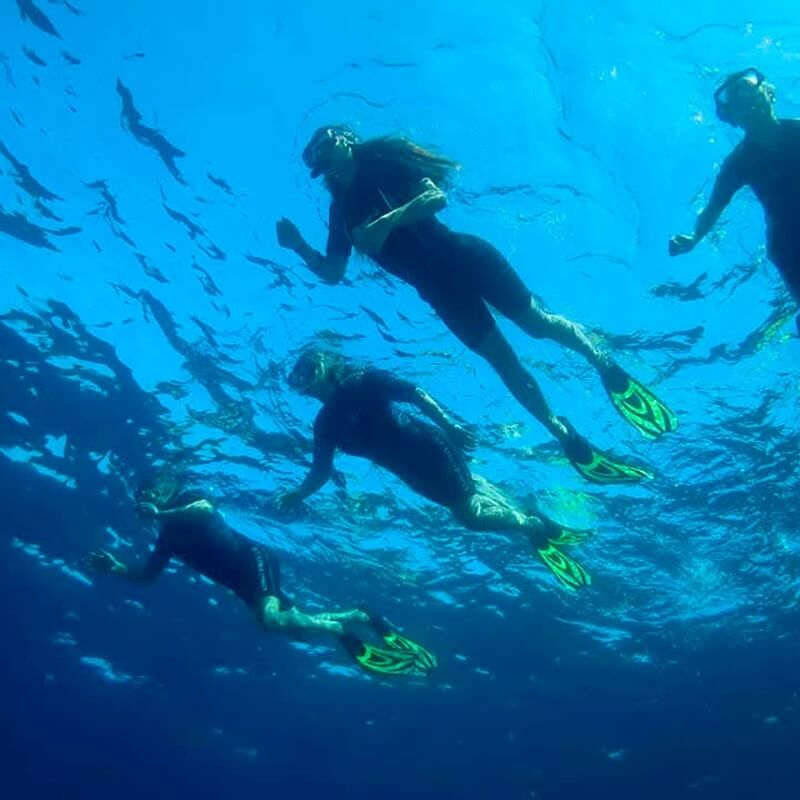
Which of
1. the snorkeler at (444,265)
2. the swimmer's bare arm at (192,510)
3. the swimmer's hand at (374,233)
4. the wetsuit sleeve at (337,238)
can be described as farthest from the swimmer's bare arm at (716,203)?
the swimmer's bare arm at (192,510)

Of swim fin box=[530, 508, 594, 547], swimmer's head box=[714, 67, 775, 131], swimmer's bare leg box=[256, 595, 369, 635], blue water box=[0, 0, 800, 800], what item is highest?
blue water box=[0, 0, 800, 800]

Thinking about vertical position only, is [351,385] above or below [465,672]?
below

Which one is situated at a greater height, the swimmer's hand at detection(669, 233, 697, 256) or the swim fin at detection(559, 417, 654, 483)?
the swimmer's hand at detection(669, 233, 697, 256)

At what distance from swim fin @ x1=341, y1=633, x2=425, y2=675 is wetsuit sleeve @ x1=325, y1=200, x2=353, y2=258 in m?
4.11

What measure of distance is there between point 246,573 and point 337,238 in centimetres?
432

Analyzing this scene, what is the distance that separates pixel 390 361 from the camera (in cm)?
1264

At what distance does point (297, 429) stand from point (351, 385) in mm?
6357

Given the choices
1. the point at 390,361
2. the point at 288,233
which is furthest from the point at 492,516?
the point at 390,361

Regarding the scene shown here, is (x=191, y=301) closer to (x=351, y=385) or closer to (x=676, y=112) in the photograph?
(x=351, y=385)

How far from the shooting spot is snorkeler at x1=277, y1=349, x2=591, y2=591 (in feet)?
25.1

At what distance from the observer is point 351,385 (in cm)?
800

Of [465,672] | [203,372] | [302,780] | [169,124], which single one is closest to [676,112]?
[169,124]

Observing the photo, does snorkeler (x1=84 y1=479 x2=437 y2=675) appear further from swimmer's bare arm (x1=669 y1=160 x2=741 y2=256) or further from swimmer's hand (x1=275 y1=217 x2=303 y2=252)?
swimmer's bare arm (x1=669 y1=160 x2=741 y2=256)

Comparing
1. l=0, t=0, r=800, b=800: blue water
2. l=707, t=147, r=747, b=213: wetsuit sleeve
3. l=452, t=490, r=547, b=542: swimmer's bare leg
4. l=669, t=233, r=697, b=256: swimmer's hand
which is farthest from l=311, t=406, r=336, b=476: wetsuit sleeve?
l=707, t=147, r=747, b=213: wetsuit sleeve
